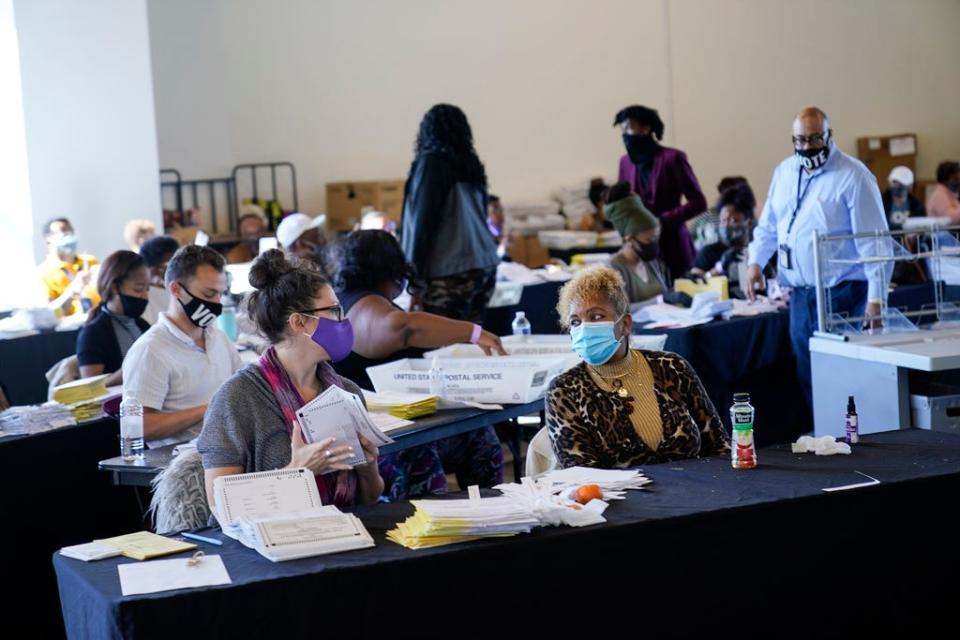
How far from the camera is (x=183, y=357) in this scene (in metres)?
4.03

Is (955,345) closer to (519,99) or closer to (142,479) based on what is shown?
(142,479)

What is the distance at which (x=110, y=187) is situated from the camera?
8891 millimetres

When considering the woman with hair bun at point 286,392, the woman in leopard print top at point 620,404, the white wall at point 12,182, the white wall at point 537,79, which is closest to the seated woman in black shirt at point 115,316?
the woman with hair bun at point 286,392

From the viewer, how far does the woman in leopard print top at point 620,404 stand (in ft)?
11.0

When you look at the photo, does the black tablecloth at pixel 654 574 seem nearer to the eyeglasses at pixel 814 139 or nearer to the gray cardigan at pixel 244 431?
the gray cardigan at pixel 244 431

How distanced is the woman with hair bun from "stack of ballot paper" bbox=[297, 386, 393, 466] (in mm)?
23

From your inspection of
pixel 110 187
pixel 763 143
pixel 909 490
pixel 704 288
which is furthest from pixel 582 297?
pixel 763 143

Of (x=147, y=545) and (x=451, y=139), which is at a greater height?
(x=451, y=139)

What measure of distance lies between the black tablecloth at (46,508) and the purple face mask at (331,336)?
4.30 feet

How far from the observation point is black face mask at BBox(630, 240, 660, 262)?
239 inches

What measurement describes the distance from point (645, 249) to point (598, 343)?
2.74 meters

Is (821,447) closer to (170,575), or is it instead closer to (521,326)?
(170,575)

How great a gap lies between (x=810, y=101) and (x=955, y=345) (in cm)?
991

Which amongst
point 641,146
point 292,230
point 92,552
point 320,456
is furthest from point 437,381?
point 641,146
